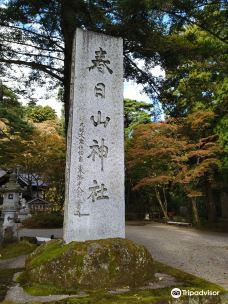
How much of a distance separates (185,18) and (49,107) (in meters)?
35.9

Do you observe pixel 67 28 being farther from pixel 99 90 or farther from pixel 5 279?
pixel 5 279

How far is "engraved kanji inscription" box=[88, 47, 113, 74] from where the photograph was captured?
5.94m

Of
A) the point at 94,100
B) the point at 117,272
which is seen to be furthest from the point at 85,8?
the point at 117,272

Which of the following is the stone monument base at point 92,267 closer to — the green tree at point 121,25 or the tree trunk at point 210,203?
the green tree at point 121,25

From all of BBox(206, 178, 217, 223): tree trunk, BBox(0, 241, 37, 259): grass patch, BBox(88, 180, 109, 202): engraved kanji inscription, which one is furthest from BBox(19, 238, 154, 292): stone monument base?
BBox(206, 178, 217, 223): tree trunk

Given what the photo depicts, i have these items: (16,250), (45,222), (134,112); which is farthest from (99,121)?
(134,112)

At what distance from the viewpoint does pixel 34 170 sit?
2273cm

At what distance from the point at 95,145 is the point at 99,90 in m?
1.01

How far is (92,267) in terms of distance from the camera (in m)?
4.62

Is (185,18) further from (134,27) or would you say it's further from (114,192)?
(114,192)

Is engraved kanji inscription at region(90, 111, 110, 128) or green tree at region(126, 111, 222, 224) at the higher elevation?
green tree at region(126, 111, 222, 224)

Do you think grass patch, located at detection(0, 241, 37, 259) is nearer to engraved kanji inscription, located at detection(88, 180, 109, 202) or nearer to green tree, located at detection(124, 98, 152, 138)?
engraved kanji inscription, located at detection(88, 180, 109, 202)

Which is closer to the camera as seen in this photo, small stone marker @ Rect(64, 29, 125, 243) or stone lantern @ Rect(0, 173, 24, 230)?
→ small stone marker @ Rect(64, 29, 125, 243)

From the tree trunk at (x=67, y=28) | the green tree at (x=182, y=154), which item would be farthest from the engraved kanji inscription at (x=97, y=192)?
the green tree at (x=182, y=154)
